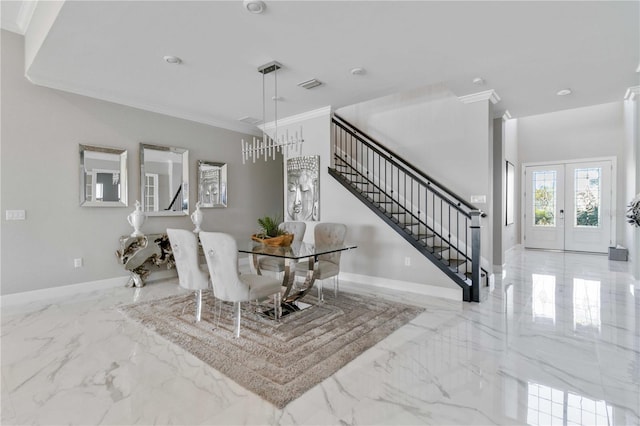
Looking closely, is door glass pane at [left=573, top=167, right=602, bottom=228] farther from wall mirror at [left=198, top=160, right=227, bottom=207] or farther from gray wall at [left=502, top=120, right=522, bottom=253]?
wall mirror at [left=198, top=160, right=227, bottom=207]

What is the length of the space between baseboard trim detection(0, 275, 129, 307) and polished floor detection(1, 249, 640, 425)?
27 cm

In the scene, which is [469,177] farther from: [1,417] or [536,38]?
[1,417]

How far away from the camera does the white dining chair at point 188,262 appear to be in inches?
119

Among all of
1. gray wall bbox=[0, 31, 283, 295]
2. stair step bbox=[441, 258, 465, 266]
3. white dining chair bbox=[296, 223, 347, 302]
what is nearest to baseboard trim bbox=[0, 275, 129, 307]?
gray wall bbox=[0, 31, 283, 295]

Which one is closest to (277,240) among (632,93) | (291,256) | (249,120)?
(291,256)

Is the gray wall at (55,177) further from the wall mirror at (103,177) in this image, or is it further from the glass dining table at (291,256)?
the glass dining table at (291,256)

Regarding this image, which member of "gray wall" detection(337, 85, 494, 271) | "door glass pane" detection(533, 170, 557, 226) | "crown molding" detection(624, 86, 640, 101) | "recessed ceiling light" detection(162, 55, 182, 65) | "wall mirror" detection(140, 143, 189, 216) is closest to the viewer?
"recessed ceiling light" detection(162, 55, 182, 65)

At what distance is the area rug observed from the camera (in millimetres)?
2143

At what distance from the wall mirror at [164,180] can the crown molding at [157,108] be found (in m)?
0.59

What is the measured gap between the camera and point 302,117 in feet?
18.1

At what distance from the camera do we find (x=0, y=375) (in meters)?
2.17

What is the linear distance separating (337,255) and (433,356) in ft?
5.81

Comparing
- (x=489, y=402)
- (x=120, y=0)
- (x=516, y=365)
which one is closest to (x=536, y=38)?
(x=516, y=365)

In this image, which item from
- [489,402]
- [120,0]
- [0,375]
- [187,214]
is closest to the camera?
[489,402]
